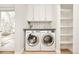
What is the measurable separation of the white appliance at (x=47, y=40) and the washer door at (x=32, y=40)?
0.17 meters

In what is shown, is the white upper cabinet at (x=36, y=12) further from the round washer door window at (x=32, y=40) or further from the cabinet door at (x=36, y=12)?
the round washer door window at (x=32, y=40)

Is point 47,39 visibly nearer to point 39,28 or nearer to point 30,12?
point 39,28

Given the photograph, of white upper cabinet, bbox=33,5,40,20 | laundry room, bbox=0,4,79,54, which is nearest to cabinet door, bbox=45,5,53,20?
laundry room, bbox=0,4,79,54

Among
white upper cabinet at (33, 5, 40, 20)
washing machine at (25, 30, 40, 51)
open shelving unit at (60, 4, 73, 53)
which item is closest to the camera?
washing machine at (25, 30, 40, 51)

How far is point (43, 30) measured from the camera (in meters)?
3.62

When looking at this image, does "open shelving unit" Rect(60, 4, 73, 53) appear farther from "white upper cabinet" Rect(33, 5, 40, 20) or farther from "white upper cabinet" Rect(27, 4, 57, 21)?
"white upper cabinet" Rect(33, 5, 40, 20)

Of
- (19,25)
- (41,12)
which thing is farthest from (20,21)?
(41,12)

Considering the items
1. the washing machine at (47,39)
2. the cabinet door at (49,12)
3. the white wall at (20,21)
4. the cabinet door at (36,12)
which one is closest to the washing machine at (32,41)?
the washing machine at (47,39)

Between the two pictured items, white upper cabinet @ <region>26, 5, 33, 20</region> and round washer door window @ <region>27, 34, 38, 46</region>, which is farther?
white upper cabinet @ <region>26, 5, 33, 20</region>

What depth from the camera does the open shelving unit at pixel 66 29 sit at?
3.76 m

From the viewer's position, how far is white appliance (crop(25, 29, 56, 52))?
3.49 m

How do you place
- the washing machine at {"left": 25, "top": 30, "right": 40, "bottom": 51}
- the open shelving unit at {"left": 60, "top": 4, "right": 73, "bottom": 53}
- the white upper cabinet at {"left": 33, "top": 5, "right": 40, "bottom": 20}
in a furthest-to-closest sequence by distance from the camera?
the white upper cabinet at {"left": 33, "top": 5, "right": 40, "bottom": 20} → the open shelving unit at {"left": 60, "top": 4, "right": 73, "bottom": 53} → the washing machine at {"left": 25, "top": 30, "right": 40, "bottom": 51}

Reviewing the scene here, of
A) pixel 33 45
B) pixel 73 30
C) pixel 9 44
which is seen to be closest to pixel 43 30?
pixel 33 45
